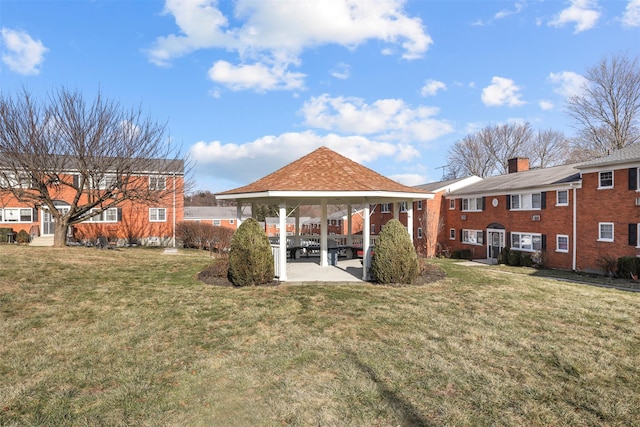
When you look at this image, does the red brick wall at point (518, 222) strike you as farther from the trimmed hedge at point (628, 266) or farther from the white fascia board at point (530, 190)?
the trimmed hedge at point (628, 266)

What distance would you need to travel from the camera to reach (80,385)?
15.0 feet

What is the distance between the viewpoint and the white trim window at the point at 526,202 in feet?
75.0

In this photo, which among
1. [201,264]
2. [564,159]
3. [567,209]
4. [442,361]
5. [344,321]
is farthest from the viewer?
[564,159]

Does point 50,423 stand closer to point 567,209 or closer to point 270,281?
point 270,281

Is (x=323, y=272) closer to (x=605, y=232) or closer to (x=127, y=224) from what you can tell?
(x=605, y=232)

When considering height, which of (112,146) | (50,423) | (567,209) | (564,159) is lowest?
(50,423)

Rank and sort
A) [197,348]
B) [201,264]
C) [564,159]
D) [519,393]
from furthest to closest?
[564,159] < [201,264] < [197,348] < [519,393]

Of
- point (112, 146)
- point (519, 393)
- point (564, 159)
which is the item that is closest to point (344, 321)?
point (519, 393)

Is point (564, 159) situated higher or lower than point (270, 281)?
higher

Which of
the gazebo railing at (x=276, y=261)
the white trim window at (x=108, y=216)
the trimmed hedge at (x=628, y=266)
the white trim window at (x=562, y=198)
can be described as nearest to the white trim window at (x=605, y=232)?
the trimmed hedge at (x=628, y=266)

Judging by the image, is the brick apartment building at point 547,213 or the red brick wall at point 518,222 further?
the red brick wall at point 518,222

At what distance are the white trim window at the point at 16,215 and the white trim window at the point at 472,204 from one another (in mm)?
35325

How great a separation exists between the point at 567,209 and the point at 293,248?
16.6 m

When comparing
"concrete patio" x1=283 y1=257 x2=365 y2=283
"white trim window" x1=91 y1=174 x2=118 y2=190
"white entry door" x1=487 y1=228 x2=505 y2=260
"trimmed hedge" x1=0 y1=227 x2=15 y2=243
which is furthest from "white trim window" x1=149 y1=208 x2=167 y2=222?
"white entry door" x1=487 y1=228 x2=505 y2=260
